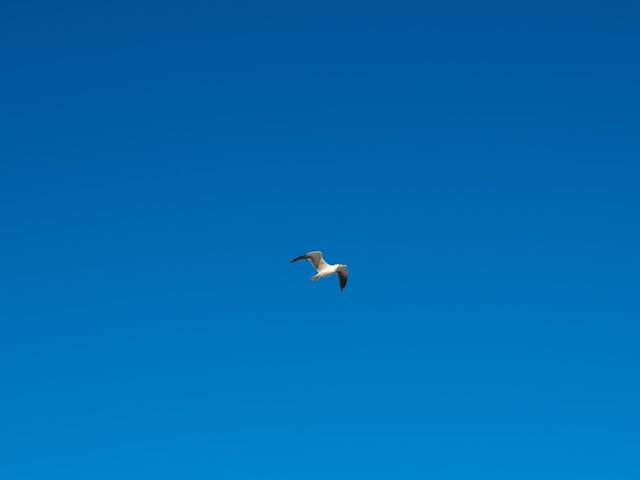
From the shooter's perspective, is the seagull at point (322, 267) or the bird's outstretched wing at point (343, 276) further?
the bird's outstretched wing at point (343, 276)

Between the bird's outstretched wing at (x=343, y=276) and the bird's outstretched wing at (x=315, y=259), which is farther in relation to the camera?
the bird's outstretched wing at (x=343, y=276)

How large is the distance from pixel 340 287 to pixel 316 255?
188 inches

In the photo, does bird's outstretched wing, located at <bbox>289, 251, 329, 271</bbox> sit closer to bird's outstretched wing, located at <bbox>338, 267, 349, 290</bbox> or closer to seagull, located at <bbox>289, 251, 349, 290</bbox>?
seagull, located at <bbox>289, 251, 349, 290</bbox>

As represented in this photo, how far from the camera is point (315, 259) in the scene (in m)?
78.6

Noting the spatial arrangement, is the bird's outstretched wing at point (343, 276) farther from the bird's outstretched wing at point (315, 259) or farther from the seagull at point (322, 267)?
the bird's outstretched wing at point (315, 259)

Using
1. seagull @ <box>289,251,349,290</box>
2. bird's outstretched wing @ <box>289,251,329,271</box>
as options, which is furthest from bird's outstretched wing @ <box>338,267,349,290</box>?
bird's outstretched wing @ <box>289,251,329,271</box>

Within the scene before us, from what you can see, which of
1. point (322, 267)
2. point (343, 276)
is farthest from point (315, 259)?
point (343, 276)

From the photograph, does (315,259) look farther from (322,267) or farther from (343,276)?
(343,276)

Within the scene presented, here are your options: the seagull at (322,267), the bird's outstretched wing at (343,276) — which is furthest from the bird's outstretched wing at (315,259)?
→ the bird's outstretched wing at (343,276)

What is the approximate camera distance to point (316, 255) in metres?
78.1

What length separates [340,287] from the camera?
8069cm

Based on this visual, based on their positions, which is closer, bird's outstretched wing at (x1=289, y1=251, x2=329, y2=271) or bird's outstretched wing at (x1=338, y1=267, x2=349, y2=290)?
bird's outstretched wing at (x1=289, y1=251, x2=329, y2=271)

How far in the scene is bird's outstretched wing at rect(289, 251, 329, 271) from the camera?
77.4 meters

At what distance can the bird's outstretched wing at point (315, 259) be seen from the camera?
77375 millimetres
